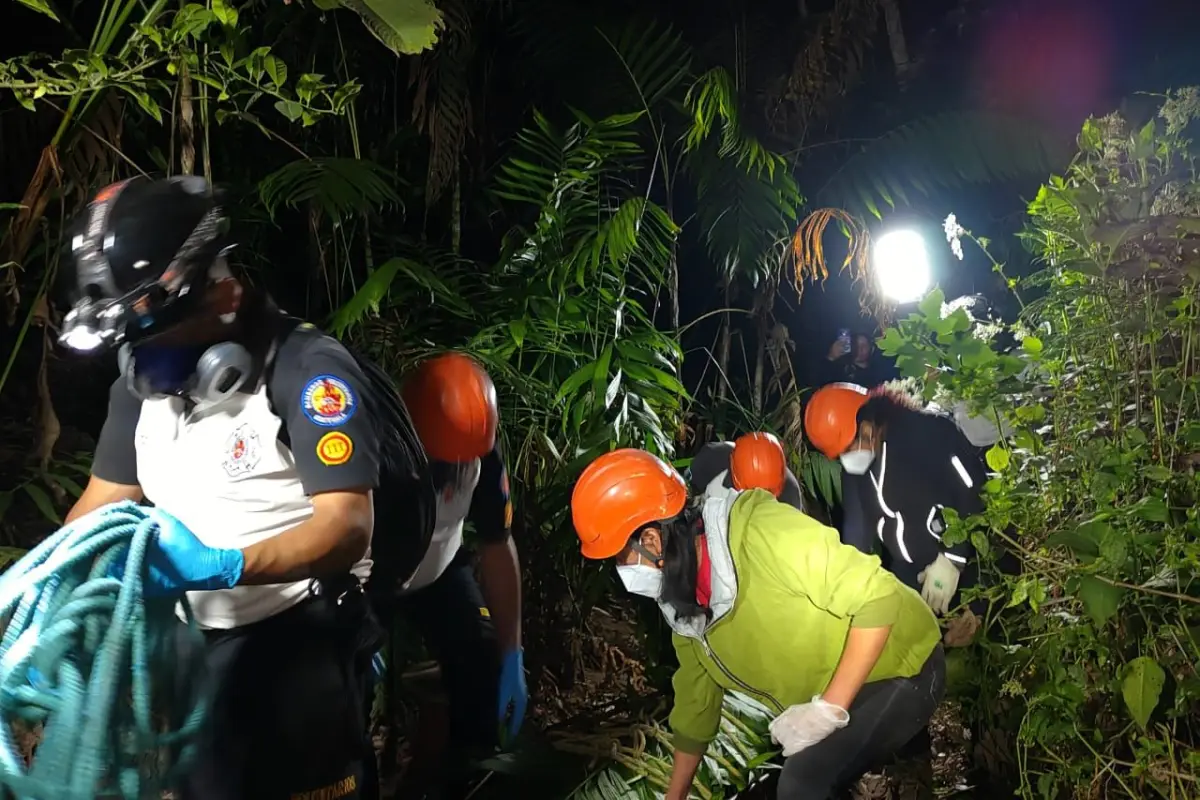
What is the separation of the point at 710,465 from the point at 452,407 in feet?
2.47

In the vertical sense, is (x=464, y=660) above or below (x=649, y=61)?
below

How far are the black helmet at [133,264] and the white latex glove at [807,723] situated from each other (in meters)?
1.16

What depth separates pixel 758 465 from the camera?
2.01m

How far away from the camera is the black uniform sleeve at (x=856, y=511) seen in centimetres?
213

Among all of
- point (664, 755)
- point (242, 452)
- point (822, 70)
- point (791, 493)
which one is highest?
point (822, 70)

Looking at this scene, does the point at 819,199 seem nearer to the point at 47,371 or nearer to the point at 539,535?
the point at 539,535

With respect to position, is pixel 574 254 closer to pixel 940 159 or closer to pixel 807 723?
pixel 807 723

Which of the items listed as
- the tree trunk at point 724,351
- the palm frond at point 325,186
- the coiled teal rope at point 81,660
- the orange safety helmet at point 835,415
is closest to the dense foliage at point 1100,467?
the orange safety helmet at point 835,415

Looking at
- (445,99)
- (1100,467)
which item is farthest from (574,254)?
(1100,467)

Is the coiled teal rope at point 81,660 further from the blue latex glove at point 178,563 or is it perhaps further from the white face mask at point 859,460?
the white face mask at point 859,460

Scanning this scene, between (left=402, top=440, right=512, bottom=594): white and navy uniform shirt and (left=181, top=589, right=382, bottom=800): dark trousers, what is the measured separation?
242 mm

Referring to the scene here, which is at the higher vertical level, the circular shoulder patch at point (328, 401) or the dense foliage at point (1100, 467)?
the circular shoulder patch at point (328, 401)

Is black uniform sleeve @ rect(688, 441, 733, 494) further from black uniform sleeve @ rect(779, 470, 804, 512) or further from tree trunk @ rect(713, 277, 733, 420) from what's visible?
tree trunk @ rect(713, 277, 733, 420)

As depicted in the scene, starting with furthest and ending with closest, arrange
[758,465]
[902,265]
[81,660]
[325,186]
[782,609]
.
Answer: [902,265] < [758,465] < [782,609] < [325,186] < [81,660]
